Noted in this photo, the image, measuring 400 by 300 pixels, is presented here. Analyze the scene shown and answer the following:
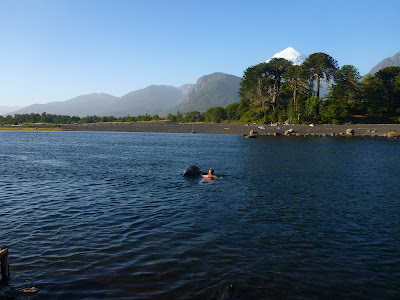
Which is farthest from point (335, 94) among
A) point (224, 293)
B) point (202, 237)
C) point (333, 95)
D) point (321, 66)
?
point (224, 293)

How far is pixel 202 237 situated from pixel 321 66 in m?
126

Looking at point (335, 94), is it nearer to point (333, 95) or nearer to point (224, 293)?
point (333, 95)

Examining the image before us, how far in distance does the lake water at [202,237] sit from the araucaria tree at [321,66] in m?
106

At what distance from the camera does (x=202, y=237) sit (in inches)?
589

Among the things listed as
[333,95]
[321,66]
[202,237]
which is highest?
[321,66]

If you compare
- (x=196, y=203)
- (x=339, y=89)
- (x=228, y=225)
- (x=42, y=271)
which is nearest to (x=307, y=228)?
(x=228, y=225)

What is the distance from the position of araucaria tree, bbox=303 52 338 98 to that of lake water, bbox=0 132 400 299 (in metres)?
106

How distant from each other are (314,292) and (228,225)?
23.4 feet

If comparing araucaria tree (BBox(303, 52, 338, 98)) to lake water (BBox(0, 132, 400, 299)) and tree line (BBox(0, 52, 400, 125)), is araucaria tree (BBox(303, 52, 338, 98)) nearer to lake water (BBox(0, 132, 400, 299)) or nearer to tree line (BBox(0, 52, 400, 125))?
tree line (BBox(0, 52, 400, 125))

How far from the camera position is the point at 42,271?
36.9 ft

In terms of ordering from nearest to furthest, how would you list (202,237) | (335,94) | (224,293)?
(224,293), (202,237), (335,94)

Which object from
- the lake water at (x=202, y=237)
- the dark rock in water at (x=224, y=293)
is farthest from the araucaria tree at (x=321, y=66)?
the dark rock in water at (x=224, y=293)

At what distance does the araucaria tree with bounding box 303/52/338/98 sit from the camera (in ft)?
405

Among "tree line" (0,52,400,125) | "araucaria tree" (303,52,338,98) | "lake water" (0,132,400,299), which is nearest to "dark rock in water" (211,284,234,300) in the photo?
"lake water" (0,132,400,299)
